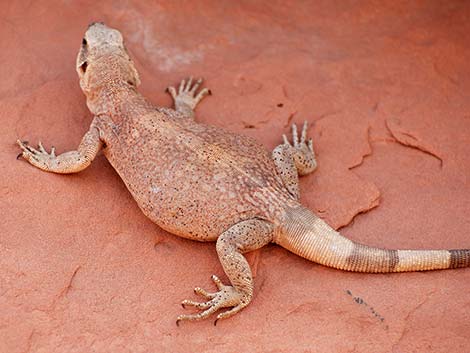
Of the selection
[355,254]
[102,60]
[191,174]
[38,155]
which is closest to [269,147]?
[191,174]

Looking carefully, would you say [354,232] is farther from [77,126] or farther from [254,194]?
[77,126]

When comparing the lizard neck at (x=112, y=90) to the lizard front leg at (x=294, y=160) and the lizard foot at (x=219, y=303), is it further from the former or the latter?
the lizard foot at (x=219, y=303)

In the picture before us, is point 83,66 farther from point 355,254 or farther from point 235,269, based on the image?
point 355,254

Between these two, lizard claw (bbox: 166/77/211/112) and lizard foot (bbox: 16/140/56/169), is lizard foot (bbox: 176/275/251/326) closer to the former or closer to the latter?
lizard foot (bbox: 16/140/56/169)

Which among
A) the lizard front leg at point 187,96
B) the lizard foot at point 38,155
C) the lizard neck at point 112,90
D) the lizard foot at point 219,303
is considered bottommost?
the lizard foot at point 219,303

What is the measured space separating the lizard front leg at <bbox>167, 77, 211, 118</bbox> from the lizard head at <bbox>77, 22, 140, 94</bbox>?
0.46 m

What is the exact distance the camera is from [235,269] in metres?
5.08

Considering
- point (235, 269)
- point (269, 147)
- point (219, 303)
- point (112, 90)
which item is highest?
point (112, 90)

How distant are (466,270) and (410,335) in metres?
0.84

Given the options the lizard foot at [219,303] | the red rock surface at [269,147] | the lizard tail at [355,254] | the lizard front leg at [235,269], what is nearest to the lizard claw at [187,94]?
the red rock surface at [269,147]

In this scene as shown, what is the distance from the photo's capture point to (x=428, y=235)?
5.58 meters

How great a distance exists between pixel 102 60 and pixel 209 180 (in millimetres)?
1692

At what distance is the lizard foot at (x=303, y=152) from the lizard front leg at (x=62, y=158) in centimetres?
185

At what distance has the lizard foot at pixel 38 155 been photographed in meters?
5.62
